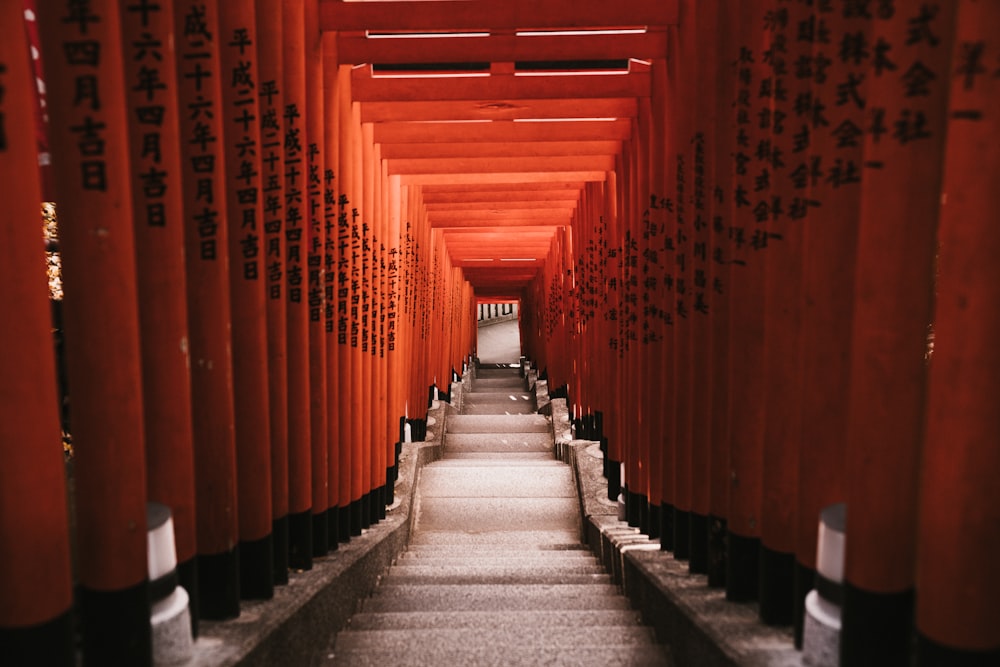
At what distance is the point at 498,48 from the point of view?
15.8 feet

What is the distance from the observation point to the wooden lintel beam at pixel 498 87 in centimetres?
543

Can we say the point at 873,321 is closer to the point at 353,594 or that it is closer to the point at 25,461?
the point at 25,461

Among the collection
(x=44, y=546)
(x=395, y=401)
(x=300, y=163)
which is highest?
(x=300, y=163)

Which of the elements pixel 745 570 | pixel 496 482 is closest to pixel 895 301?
pixel 745 570

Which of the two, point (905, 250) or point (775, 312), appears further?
point (775, 312)

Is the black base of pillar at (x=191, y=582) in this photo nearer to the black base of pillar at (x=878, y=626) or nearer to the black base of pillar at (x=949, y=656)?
the black base of pillar at (x=878, y=626)

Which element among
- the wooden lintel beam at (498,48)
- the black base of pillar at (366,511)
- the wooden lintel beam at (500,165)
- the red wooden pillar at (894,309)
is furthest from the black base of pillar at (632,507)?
the red wooden pillar at (894,309)

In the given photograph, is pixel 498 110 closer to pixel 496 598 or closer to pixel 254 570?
pixel 496 598

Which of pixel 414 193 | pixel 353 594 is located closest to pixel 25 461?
pixel 353 594

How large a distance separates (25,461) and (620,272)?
5452 millimetres

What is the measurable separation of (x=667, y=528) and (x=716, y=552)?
0.95 metres

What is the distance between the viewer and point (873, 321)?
1881 millimetres

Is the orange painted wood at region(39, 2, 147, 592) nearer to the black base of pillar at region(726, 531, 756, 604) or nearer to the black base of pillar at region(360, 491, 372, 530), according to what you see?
the black base of pillar at region(726, 531, 756, 604)

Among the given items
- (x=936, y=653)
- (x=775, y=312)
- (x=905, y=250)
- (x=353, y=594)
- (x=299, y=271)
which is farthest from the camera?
(x=353, y=594)
